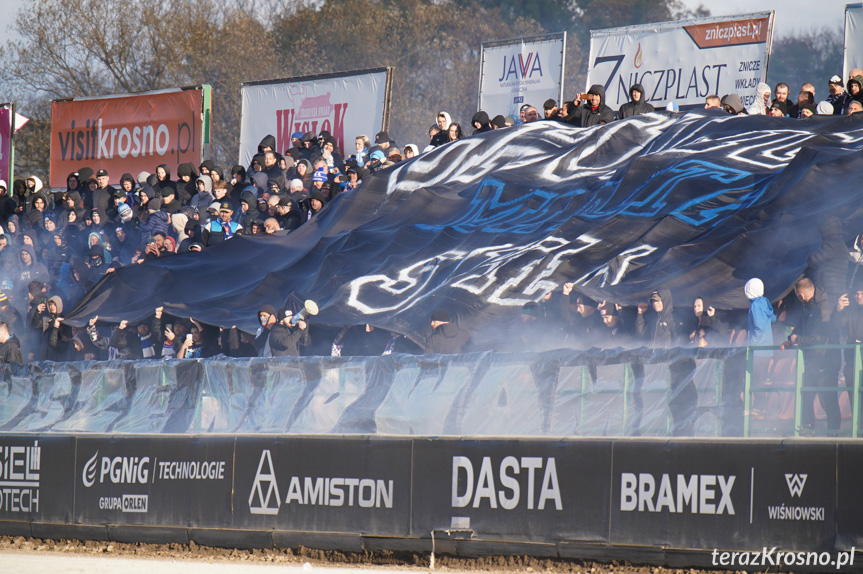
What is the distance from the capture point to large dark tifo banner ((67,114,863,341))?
14.3 m

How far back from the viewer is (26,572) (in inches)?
406

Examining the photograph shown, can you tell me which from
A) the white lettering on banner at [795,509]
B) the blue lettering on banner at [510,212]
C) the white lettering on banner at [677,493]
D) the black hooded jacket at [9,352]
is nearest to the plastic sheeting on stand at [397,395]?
the white lettering on banner at [677,493]

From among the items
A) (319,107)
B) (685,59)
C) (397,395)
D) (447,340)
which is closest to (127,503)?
(397,395)

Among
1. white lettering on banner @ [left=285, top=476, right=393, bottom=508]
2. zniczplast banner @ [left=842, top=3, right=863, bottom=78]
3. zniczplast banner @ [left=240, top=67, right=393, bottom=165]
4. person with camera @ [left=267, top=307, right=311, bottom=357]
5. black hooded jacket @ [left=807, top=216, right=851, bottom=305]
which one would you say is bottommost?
white lettering on banner @ [left=285, top=476, right=393, bottom=508]

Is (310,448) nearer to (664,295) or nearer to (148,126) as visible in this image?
(664,295)

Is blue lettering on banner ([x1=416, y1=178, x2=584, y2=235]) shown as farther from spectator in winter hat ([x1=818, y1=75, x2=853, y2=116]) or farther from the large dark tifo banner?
spectator in winter hat ([x1=818, y1=75, x2=853, y2=116])

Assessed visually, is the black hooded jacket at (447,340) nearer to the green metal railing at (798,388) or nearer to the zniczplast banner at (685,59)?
the green metal railing at (798,388)

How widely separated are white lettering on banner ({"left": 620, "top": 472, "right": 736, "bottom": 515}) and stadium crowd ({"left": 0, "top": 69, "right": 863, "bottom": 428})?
0.74m

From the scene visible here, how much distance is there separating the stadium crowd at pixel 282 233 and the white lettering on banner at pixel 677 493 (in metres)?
0.74

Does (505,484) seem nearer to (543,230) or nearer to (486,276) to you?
(486,276)

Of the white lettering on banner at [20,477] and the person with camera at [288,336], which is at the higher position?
the person with camera at [288,336]

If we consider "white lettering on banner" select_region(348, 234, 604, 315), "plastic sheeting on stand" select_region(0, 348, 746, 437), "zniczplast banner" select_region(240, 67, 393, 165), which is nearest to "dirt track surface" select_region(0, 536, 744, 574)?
"plastic sheeting on stand" select_region(0, 348, 746, 437)

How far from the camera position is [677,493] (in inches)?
374

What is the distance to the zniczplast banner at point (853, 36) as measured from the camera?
20.6 meters
